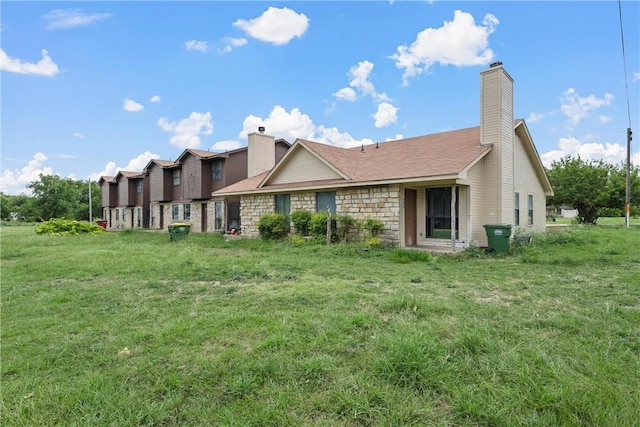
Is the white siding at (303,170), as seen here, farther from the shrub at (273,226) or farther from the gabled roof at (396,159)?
the shrub at (273,226)

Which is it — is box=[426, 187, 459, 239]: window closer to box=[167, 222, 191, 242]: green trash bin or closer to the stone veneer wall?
the stone veneer wall

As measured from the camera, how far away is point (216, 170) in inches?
908

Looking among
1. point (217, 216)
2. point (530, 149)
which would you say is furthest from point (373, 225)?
point (217, 216)

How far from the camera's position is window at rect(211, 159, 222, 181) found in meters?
22.8

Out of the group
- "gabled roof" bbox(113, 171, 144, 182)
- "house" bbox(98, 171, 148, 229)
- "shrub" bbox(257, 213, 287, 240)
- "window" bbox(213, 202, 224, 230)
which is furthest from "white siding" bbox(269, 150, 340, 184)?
"gabled roof" bbox(113, 171, 144, 182)

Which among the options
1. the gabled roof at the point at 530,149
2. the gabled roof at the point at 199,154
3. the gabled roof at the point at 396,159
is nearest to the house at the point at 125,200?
the gabled roof at the point at 199,154

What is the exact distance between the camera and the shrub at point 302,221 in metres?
14.0

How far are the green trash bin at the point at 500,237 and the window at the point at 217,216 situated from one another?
16.4 metres

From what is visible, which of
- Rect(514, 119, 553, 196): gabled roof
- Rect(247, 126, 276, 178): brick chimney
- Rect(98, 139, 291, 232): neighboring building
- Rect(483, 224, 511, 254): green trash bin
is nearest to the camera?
Rect(483, 224, 511, 254): green trash bin

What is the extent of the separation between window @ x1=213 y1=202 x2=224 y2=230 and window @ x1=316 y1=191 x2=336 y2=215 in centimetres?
1020

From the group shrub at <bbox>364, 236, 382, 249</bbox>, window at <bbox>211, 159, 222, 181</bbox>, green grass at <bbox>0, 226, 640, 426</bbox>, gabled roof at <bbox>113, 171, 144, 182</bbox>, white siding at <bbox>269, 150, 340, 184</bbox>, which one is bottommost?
green grass at <bbox>0, 226, 640, 426</bbox>

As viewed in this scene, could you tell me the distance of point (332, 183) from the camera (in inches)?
522

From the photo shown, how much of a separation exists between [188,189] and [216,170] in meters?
2.79

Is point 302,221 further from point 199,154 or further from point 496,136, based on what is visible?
point 199,154
